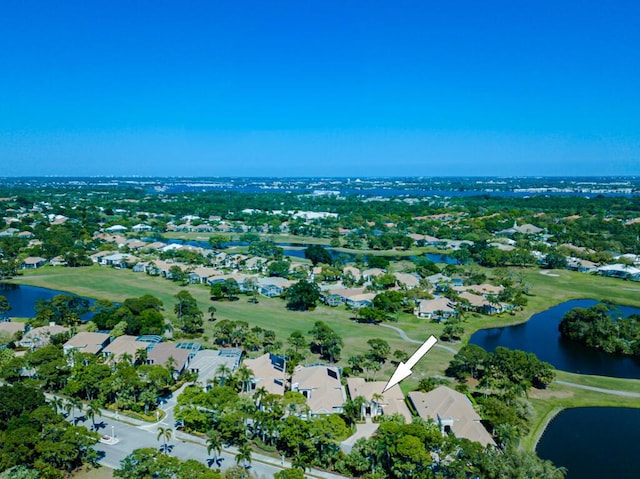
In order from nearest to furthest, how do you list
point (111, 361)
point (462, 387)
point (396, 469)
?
point (396, 469)
point (462, 387)
point (111, 361)

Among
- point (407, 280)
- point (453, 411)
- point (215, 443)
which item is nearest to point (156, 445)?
point (215, 443)

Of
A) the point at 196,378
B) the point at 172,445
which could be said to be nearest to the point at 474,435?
the point at 172,445

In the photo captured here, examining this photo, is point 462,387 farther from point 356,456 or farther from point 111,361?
point 111,361

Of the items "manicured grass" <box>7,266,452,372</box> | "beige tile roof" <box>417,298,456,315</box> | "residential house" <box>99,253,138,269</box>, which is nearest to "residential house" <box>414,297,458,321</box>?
"beige tile roof" <box>417,298,456,315</box>

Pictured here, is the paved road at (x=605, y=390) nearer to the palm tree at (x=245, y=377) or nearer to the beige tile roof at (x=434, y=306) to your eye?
the beige tile roof at (x=434, y=306)

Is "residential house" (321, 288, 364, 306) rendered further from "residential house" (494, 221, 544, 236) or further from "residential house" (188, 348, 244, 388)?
"residential house" (494, 221, 544, 236)

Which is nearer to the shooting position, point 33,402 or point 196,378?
point 33,402

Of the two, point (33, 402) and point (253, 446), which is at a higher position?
point (33, 402)
